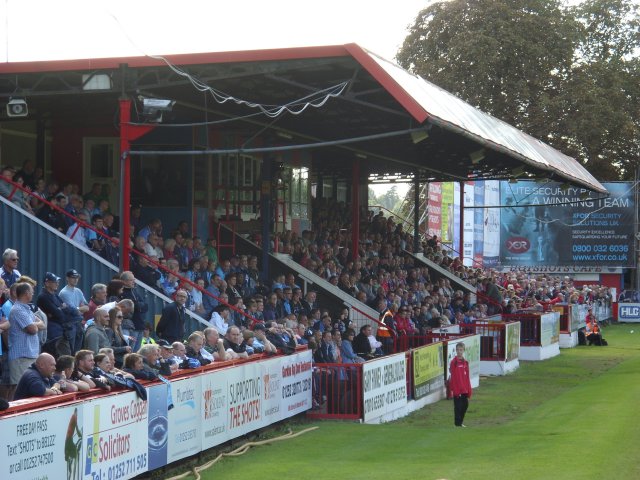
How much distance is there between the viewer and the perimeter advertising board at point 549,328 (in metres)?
36.3

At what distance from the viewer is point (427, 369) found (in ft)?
79.5

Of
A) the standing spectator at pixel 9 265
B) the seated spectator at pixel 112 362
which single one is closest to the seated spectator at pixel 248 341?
the standing spectator at pixel 9 265

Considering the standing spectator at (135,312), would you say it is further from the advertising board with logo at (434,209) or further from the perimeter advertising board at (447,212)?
the perimeter advertising board at (447,212)

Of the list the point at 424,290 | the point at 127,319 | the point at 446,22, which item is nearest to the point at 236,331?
the point at 127,319

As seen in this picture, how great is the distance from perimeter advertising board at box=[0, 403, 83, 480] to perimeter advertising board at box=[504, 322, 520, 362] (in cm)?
2120

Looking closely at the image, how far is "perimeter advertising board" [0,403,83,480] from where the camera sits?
412 inches

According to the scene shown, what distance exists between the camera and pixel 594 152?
2327 inches

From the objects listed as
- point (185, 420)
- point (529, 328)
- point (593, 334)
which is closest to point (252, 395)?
point (185, 420)

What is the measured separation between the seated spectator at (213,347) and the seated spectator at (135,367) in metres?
2.58

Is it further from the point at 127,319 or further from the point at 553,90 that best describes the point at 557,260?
the point at 127,319

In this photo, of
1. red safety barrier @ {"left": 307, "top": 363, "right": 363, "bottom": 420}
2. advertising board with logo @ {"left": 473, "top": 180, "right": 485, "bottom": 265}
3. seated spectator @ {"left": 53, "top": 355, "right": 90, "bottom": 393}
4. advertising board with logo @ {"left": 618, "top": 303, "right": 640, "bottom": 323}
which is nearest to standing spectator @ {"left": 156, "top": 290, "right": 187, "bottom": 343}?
red safety barrier @ {"left": 307, "top": 363, "right": 363, "bottom": 420}

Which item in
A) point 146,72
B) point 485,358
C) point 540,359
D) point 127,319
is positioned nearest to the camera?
point 127,319

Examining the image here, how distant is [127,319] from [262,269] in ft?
43.4

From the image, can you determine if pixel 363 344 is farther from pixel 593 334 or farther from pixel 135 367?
pixel 593 334
